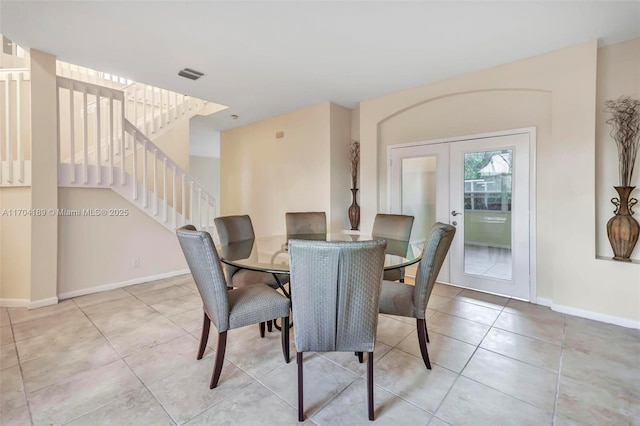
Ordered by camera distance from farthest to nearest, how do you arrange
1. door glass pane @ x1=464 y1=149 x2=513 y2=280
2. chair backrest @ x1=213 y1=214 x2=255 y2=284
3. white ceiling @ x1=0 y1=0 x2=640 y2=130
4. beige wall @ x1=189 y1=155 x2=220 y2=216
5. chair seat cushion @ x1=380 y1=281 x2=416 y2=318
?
beige wall @ x1=189 y1=155 x2=220 y2=216 → door glass pane @ x1=464 y1=149 x2=513 y2=280 → chair backrest @ x1=213 y1=214 x2=255 y2=284 → white ceiling @ x1=0 y1=0 x2=640 y2=130 → chair seat cushion @ x1=380 y1=281 x2=416 y2=318

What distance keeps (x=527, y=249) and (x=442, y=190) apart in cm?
114

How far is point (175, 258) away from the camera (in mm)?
4285

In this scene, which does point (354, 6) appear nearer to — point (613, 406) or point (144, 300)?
point (613, 406)

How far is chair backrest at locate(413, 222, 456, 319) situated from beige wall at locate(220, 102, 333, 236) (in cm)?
265

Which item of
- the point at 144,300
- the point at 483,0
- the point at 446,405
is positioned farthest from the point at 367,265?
the point at 144,300

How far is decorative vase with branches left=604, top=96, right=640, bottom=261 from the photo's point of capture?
2.60m

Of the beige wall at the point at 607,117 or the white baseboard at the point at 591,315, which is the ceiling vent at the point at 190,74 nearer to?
the beige wall at the point at 607,117

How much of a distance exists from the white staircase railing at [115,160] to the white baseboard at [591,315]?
15.2 feet

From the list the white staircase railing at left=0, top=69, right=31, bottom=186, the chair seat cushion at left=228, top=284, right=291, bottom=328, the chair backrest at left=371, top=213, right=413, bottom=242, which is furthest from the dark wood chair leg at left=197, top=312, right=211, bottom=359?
the white staircase railing at left=0, top=69, right=31, bottom=186

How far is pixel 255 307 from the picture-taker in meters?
1.89

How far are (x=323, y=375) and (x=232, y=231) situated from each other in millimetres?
1708

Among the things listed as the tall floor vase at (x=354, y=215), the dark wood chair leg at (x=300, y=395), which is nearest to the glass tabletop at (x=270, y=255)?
the dark wood chair leg at (x=300, y=395)

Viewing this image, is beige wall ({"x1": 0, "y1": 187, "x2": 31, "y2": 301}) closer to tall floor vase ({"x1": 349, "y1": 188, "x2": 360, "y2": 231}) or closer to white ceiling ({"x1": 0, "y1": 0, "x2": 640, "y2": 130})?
white ceiling ({"x1": 0, "y1": 0, "x2": 640, "y2": 130})

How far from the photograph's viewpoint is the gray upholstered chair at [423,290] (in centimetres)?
186
